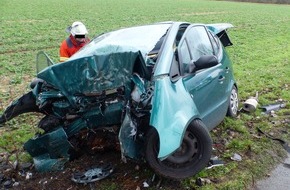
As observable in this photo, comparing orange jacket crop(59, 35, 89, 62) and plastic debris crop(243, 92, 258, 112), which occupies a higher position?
orange jacket crop(59, 35, 89, 62)

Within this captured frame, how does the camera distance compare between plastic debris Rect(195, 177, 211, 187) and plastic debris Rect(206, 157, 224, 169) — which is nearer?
plastic debris Rect(195, 177, 211, 187)

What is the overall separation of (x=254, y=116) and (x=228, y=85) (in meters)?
1.19

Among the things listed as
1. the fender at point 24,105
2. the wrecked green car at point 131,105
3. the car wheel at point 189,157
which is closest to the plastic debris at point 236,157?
the wrecked green car at point 131,105

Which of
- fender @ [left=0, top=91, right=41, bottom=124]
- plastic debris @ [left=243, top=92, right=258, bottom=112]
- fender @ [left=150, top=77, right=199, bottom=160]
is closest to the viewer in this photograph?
fender @ [left=150, top=77, right=199, bottom=160]

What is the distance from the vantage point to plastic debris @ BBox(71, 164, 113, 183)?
14.8 feet

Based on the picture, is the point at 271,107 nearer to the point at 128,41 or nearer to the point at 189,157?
the point at 128,41

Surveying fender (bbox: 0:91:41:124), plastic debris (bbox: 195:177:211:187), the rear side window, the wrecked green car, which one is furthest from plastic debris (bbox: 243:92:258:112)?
fender (bbox: 0:91:41:124)

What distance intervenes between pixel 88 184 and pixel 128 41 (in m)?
1.90

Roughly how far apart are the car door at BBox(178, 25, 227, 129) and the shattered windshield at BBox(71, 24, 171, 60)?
0.38 metres

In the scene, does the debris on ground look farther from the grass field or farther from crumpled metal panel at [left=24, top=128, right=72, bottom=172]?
crumpled metal panel at [left=24, top=128, right=72, bottom=172]

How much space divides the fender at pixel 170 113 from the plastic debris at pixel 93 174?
43.5 inches

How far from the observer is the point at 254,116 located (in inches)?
269

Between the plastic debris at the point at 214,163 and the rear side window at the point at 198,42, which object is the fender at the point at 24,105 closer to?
the rear side window at the point at 198,42

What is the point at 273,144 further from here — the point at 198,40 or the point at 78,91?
the point at 78,91
